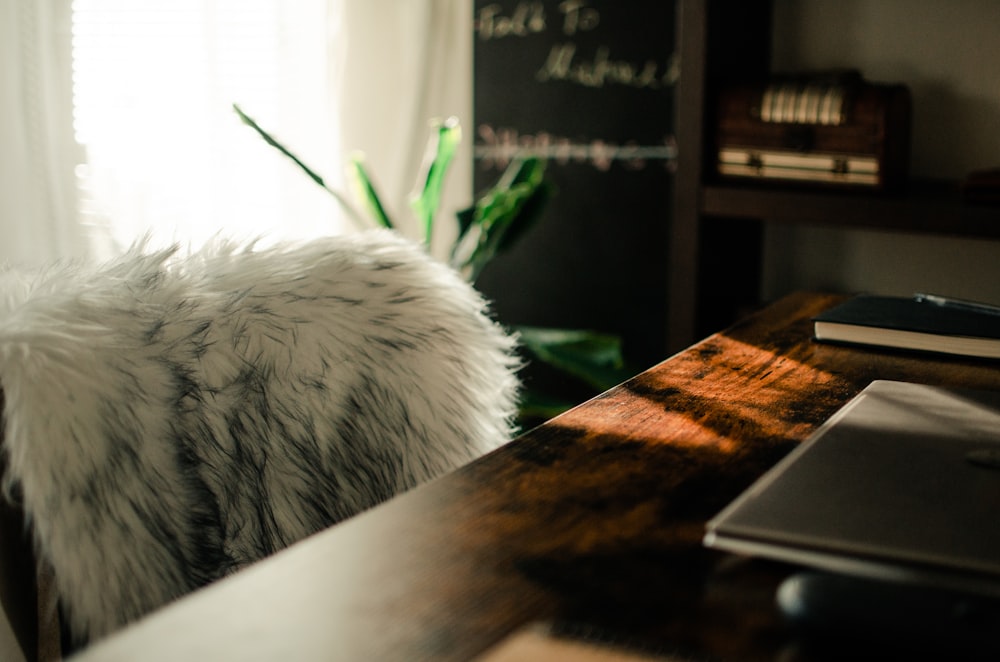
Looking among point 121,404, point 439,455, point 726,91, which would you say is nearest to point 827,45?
point 726,91

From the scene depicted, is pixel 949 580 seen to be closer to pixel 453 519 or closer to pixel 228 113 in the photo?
pixel 453 519

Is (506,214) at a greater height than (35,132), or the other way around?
(35,132)

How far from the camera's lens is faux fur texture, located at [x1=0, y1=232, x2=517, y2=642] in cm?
81

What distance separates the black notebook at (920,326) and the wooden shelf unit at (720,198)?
0.48 m

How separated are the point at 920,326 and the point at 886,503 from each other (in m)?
0.50

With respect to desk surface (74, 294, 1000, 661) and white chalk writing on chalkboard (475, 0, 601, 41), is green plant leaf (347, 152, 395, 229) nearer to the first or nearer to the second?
white chalk writing on chalkboard (475, 0, 601, 41)

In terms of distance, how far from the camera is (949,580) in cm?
57

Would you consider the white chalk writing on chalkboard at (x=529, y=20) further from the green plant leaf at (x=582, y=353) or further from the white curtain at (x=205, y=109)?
the green plant leaf at (x=582, y=353)

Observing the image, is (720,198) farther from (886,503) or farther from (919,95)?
(886,503)

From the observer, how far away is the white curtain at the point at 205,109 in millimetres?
1892

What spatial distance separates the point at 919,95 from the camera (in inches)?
75.4

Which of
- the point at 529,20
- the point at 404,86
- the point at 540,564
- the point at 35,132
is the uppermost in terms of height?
the point at 529,20

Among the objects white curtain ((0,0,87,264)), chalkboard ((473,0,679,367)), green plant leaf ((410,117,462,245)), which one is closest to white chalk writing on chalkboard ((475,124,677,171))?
chalkboard ((473,0,679,367))

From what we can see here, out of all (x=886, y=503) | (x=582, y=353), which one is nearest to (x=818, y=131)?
(x=582, y=353)
